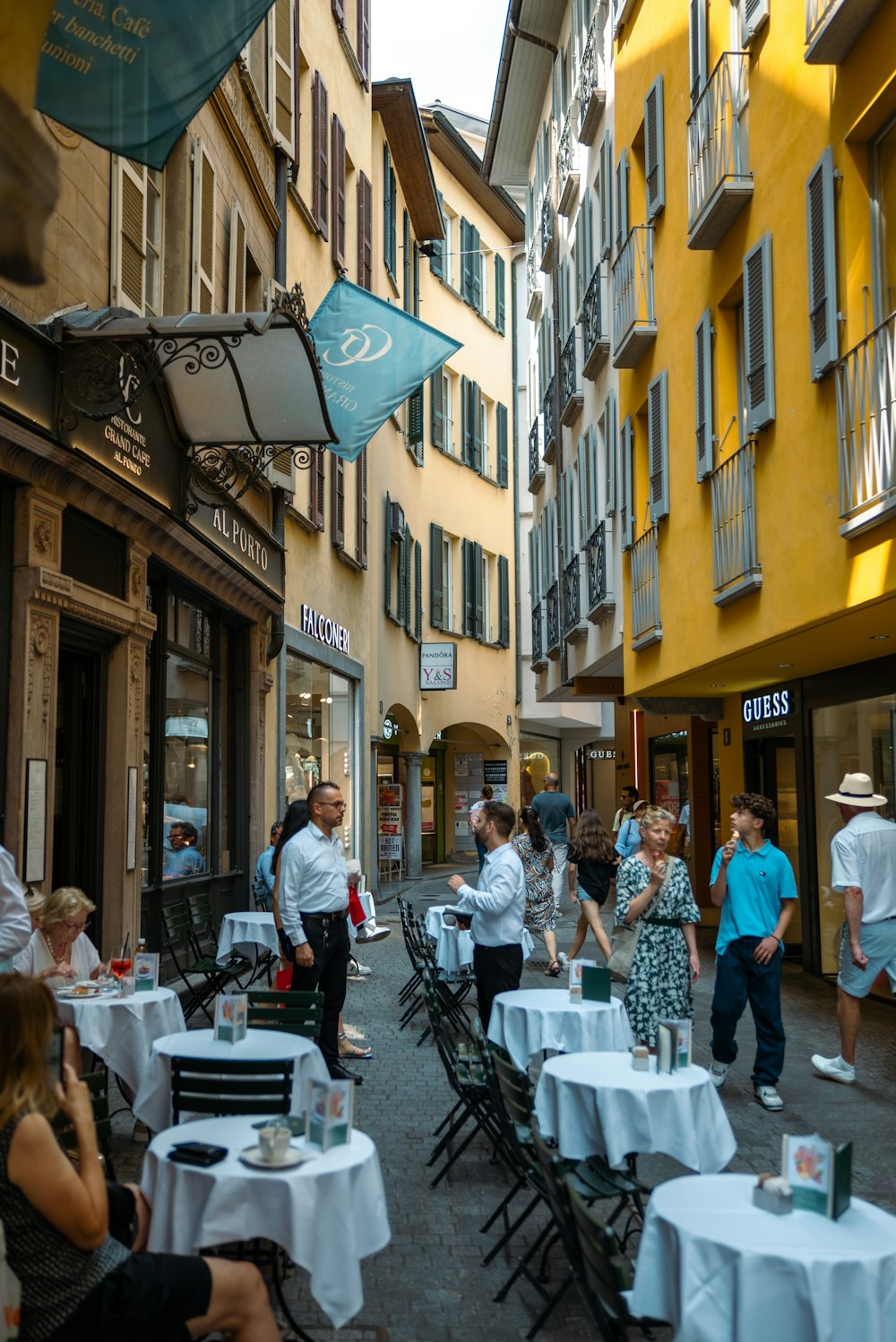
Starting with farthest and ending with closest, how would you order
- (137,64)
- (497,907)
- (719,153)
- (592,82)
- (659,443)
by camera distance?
(592,82) < (659,443) < (719,153) < (497,907) < (137,64)

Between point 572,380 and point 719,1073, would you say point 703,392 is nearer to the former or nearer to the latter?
point 719,1073

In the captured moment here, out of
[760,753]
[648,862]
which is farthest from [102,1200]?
[760,753]

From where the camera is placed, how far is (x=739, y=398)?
11.7m

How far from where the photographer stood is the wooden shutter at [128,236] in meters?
9.88

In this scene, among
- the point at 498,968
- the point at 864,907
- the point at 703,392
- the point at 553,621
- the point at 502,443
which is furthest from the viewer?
the point at 502,443

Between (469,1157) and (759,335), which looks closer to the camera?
(469,1157)

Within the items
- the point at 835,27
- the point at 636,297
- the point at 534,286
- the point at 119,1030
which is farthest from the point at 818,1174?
the point at 534,286

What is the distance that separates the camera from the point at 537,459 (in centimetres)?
2541

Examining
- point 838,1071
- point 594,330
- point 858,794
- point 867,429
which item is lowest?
point 838,1071

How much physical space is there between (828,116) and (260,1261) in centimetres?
781

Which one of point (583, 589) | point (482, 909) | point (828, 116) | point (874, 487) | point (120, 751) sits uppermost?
point (828, 116)

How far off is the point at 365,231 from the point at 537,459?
18.7 feet

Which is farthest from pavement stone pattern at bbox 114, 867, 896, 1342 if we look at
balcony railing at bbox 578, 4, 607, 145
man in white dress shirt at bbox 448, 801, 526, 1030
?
balcony railing at bbox 578, 4, 607, 145

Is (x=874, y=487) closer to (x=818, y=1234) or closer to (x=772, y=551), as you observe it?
(x=772, y=551)
